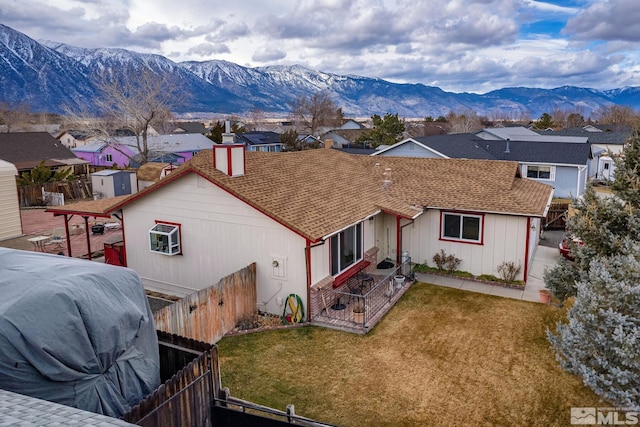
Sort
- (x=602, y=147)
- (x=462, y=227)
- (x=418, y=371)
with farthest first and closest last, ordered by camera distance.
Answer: (x=602, y=147), (x=462, y=227), (x=418, y=371)

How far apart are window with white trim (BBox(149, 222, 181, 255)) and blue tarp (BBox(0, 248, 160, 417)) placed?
25.1 ft

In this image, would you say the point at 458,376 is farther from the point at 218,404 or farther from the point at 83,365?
the point at 83,365

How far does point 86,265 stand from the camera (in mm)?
7867

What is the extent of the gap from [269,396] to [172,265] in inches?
294

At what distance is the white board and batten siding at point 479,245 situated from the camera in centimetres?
1738

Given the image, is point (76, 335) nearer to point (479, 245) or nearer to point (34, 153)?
point (479, 245)

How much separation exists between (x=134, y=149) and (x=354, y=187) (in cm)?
4700

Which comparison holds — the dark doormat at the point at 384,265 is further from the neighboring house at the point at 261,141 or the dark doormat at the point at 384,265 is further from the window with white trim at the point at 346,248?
the neighboring house at the point at 261,141

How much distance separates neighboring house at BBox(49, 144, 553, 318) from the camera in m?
14.4

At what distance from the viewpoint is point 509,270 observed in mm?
17484

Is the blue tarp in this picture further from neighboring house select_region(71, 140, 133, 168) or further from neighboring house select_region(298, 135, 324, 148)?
neighboring house select_region(298, 135, 324, 148)

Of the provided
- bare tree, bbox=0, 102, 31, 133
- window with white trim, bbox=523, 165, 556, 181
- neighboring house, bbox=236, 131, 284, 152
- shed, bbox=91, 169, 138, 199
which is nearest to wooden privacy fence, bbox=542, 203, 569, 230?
window with white trim, bbox=523, 165, 556, 181
